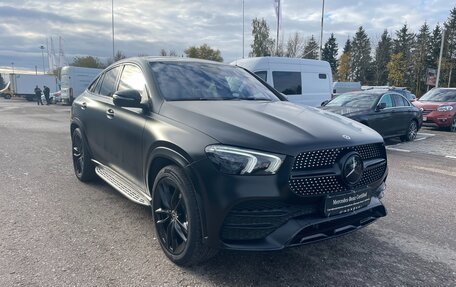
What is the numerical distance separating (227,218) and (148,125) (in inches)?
51.4

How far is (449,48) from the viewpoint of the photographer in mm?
50906

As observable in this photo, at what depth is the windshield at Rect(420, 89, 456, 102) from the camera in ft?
45.4

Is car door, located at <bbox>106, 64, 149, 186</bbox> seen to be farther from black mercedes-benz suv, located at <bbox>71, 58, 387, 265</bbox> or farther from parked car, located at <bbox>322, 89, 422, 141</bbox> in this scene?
parked car, located at <bbox>322, 89, 422, 141</bbox>

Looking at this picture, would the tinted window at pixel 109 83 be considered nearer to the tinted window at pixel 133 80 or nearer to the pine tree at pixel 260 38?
the tinted window at pixel 133 80

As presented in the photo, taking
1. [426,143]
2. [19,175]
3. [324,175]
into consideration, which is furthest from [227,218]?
[426,143]

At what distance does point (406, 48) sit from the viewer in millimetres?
55375

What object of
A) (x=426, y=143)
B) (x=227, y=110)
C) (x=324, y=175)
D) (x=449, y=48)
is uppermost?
(x=449, y=48)

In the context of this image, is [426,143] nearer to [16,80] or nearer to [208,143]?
[208,143]

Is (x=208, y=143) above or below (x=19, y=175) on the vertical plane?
above

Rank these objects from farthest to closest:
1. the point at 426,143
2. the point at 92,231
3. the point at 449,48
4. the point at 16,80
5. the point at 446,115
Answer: the point at 449,48
the point at 16,80
the point at 446,115
the point at 426,143
the point at 92,231

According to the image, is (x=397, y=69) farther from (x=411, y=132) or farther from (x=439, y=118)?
(x=411, y=132)

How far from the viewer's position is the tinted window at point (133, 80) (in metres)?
3.67

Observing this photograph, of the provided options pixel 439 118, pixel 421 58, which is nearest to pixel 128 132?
pixel 439 118

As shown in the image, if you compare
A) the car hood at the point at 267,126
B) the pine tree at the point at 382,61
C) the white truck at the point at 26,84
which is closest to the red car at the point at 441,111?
the car hood at the point at 267,126
